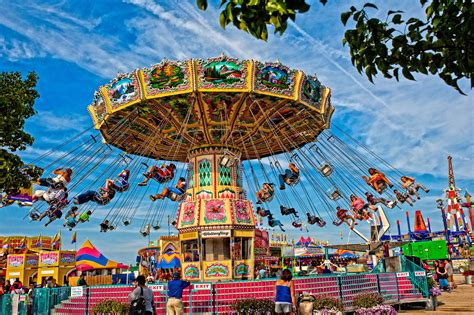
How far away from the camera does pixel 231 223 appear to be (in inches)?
737

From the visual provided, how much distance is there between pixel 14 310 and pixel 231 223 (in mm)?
8842

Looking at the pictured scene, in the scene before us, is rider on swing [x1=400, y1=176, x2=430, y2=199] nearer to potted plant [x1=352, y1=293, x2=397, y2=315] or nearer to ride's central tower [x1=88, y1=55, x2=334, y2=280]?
ride's central tower [x1=88, y1=55, x2=334, y2=280]

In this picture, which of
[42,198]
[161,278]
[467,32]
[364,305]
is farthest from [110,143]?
[467,32]

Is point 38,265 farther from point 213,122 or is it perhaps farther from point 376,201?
point 376,201

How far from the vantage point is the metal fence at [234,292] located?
11477 mm

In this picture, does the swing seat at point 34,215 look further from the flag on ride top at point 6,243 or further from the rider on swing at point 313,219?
the flag on ride top at point 6,243

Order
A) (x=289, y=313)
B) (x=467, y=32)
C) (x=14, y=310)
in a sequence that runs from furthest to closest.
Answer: (x=14, y=310), (x=289, y=313), (x=467, y=32)

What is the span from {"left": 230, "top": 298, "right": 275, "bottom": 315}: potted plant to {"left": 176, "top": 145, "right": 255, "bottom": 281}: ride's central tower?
764 cm

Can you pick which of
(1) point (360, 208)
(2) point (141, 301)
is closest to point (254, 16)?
(2) point (141, 301)

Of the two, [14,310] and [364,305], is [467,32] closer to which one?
[364,305]

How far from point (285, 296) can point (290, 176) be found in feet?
35.5

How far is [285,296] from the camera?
8078mm

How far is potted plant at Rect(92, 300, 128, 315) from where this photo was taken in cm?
1157

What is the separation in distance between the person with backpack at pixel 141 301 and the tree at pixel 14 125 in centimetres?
336
